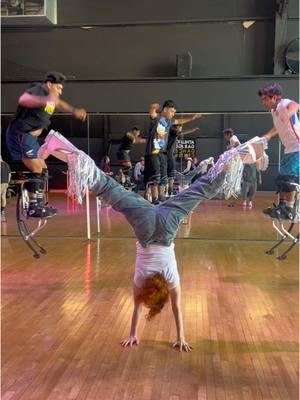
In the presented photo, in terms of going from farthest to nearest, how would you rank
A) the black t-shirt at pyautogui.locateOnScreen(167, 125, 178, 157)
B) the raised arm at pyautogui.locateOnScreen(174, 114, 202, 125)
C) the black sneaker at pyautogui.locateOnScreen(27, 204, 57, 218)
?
the raised arm at pyautogui.locateOnScreen(174, 114, 202, 125)
the black t-shirt at pyautogui.locateOnScreen(167, 125, 178, 157)
the black sneaker at pyautogui.locateOnScreen(27, 204, 57, 218)

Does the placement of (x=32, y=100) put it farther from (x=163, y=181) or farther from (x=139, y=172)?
(x=139, y=172)

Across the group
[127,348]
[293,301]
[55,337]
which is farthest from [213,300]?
[55,337]

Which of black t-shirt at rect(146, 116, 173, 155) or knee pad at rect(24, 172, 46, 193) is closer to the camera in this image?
knee pad at rect(24, 172, 46, 193)

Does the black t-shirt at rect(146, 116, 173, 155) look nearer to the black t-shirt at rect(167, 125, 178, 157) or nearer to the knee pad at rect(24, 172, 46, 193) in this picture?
the black t-shirt at rect(167, 125, 178, 157)

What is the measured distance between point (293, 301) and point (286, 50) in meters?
7.11

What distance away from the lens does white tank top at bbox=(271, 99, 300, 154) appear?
3.62m

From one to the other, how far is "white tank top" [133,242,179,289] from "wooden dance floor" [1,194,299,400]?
462mm

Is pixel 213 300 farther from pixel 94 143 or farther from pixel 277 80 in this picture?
pixel 277 80

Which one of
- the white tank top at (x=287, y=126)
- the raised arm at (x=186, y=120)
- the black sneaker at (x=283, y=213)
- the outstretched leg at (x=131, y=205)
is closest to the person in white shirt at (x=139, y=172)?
the raised arm at (x=186, y=120)

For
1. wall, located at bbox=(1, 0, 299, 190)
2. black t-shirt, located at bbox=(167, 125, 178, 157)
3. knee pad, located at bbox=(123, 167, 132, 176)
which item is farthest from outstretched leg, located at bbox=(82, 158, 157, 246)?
wall, located at bbox=(1, 0, 299, 190)

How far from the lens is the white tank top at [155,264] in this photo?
249cm

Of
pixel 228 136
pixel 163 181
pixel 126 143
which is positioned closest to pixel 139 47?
pixel 126 143

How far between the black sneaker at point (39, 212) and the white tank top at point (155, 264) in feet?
4.80

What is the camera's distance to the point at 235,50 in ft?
31.9
